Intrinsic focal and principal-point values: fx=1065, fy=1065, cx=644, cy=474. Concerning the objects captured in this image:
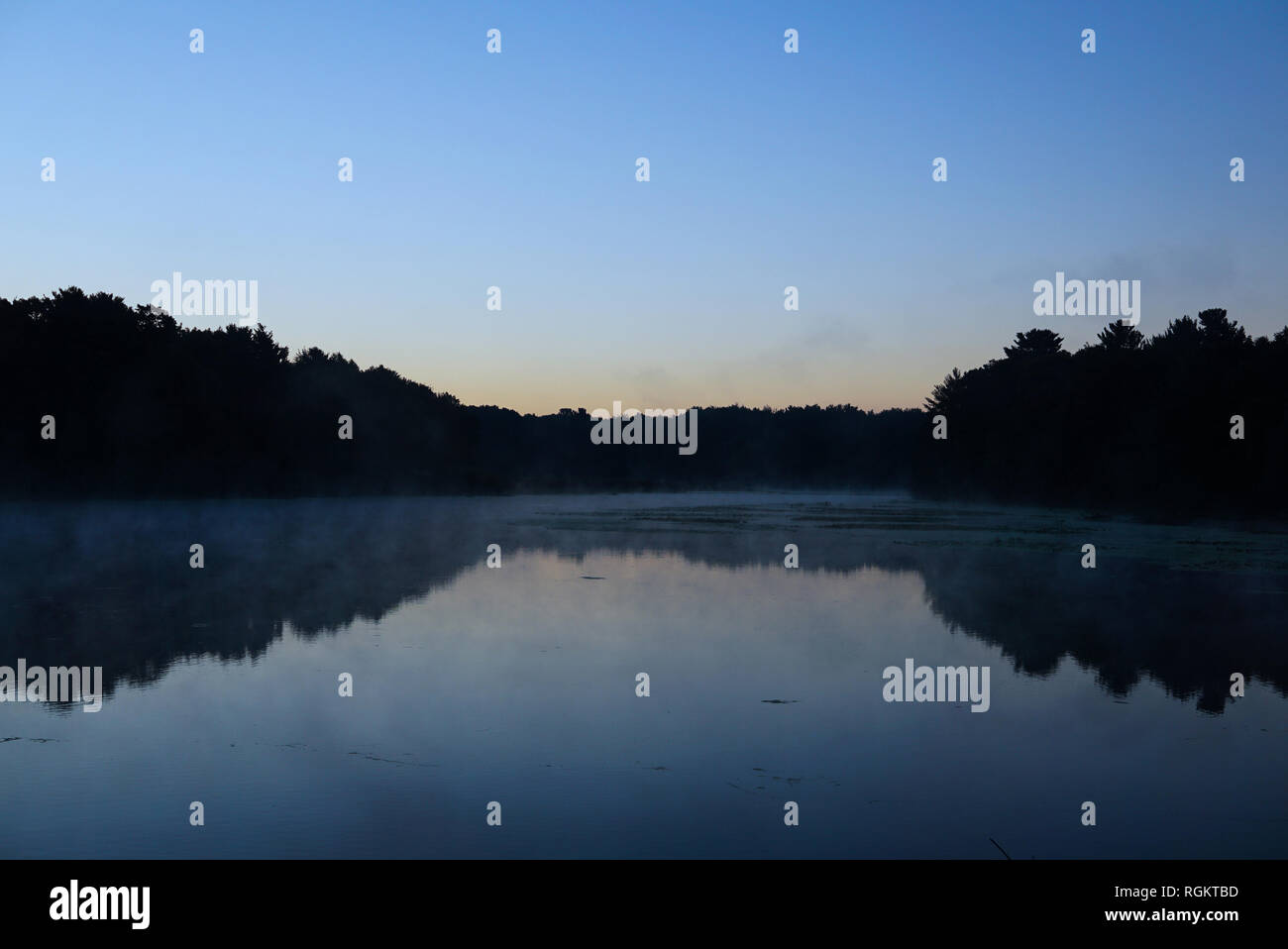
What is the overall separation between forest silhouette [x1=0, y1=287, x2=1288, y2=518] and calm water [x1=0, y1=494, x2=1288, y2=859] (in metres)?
31.4

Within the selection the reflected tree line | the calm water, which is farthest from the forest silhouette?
the calm water

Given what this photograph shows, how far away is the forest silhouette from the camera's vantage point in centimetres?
5088

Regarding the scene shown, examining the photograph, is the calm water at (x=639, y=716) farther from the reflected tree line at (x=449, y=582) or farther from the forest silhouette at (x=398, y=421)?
the forest silhouette at (x=398, y=421)

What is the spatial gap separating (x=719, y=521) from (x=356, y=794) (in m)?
40.5

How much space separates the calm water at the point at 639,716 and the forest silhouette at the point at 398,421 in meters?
31.4

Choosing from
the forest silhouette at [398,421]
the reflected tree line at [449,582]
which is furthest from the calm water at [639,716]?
the forest silhouette at [398,421]

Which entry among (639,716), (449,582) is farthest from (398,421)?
(639,716)

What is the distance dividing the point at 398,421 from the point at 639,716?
107 m

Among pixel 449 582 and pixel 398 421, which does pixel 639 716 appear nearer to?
pixel 449 582

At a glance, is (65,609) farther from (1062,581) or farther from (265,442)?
(265,442)

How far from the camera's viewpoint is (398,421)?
114000 millimetres

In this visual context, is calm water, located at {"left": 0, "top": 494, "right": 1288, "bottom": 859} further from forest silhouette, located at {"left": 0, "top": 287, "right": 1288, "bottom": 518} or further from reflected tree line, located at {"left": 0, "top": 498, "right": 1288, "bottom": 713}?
forest silhouette, located at {"left": 0, "top": 287, "right": 1288, "bottom": 518}
